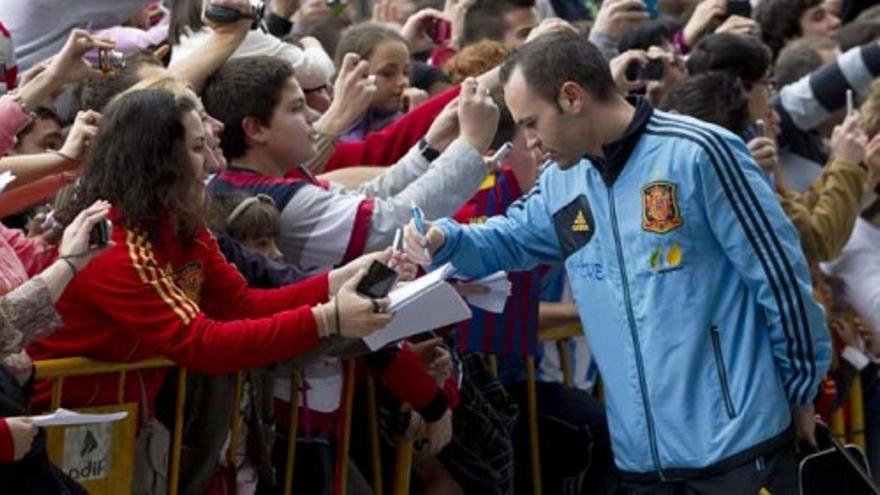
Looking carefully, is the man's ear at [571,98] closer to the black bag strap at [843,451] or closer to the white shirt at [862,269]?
the black bag strap at [843,451]

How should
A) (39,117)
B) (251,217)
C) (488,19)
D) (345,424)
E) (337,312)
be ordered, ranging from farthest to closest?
1. (488,19)
2. (39,117)
3. (345,424)
4. (251,217)
5. (337,312)

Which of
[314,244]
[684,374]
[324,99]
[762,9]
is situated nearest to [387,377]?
[314,244]

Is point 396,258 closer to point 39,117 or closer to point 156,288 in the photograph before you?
point 156,288

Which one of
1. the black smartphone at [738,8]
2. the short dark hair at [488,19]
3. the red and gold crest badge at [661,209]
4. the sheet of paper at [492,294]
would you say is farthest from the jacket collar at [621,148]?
the black smartphone at [738,8]

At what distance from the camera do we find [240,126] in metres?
7.72

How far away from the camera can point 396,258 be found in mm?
7012

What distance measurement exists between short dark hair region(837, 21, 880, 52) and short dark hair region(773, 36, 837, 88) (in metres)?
0.84

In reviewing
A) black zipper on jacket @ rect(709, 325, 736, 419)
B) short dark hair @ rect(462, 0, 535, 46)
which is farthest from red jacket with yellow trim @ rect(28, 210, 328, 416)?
short dark hair @ rect(462, 0, 535, 46)

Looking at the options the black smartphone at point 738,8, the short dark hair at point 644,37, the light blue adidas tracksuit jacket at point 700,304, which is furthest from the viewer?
the black smartphone at point 738,8

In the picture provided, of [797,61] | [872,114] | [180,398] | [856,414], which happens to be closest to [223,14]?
[180,398]

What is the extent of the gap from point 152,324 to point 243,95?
135 centimetres

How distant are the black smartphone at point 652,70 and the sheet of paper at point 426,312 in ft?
9.86

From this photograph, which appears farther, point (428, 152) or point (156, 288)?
point (428, 152)

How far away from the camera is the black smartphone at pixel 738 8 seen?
1170 centimetres
